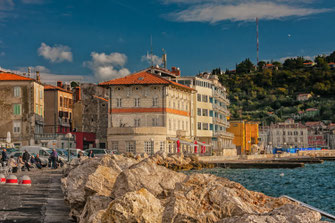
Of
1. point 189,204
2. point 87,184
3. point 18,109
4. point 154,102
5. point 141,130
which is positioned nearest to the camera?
point 189,204

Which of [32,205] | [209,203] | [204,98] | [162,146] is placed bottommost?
[32,205]

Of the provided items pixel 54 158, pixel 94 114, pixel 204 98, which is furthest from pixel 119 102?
pixel 54 158

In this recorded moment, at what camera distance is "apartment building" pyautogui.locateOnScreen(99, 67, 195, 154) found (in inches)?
2606

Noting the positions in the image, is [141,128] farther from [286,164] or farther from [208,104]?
[286,164]

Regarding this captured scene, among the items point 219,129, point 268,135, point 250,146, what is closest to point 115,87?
point 219,129

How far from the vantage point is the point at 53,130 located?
253 feet

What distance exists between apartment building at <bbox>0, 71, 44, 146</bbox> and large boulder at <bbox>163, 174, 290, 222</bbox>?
2344 inches

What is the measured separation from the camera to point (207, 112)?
258 ft

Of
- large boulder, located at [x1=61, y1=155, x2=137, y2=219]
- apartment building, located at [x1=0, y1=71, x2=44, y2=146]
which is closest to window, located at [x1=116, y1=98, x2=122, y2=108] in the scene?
apartment building, located at [x1=0, y1=71, x2=44, y2=146]

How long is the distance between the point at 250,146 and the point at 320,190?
67584 millimetres

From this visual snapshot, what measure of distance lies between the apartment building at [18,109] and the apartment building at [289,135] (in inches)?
5073

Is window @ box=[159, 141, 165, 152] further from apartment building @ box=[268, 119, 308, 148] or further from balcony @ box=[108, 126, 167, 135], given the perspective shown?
apartment building @ box=[268, 119, 308, 148]

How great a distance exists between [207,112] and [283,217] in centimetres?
7169

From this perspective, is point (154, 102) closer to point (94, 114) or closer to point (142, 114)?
point (142, 114)
